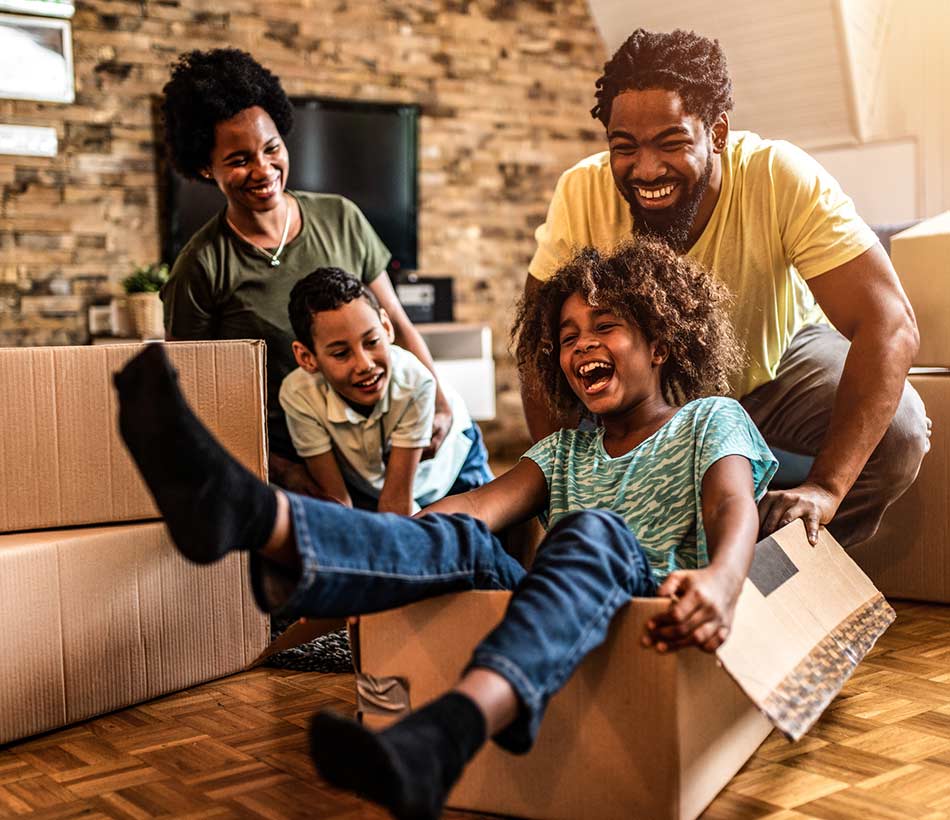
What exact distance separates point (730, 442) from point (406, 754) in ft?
2.36

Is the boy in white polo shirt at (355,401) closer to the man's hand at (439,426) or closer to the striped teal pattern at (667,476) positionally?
the man's hand at (439,426)

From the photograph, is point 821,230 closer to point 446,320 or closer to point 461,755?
point 461,755

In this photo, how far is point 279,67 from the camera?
4688 millimetres

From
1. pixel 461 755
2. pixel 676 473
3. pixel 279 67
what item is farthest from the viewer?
pixel 279 67

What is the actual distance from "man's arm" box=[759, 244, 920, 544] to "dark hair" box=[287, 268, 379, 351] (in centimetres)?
80

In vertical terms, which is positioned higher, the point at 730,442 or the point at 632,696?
the point at 730,442

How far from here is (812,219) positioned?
191 centimetres

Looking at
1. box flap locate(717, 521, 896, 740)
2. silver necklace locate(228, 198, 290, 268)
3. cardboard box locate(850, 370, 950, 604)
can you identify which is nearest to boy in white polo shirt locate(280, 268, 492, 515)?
silver necklace locate(228, 198, 290, 268)

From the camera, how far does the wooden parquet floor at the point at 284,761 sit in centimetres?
130

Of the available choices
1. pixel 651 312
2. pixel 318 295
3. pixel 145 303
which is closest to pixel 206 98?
pixel 318 295

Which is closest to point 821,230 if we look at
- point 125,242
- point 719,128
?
point 719,128

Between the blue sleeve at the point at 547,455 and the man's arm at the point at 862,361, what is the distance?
1.17 feet

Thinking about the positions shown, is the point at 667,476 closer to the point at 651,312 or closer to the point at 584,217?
the point at 651,312

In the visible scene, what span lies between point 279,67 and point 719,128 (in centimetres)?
312
